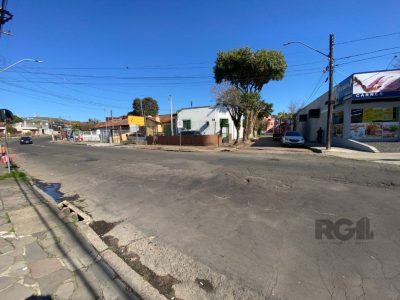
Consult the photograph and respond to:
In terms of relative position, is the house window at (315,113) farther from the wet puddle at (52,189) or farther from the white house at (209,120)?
the wet puddle at (52,189)

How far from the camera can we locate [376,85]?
18625 millimetres

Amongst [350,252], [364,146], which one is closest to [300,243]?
[350,252]

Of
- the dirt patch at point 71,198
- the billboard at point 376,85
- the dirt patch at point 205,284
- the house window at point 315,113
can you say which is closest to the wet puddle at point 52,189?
the dirt patch at point 71,198

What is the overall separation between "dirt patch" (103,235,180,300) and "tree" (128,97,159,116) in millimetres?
75315

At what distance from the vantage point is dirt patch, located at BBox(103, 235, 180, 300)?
3.14 meters

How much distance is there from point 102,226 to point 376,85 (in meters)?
21.0

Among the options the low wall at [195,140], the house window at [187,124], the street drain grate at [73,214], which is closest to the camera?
the street drain grate at [73,214]

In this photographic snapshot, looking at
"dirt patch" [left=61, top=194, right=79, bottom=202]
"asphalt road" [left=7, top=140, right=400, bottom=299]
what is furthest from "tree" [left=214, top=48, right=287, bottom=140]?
"dirt patch" [left=61, top=194, right=79, bottom=202]

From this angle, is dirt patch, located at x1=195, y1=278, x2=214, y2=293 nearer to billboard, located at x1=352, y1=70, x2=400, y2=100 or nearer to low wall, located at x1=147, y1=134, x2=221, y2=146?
billboard, located at x1=352, y1=70, x2=400, y2=100

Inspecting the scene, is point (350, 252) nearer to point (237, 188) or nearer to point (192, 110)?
point (237, 188)

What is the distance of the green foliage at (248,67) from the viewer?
94.0 feet

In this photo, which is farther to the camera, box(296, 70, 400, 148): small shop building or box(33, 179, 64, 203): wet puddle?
box(296, 70, 400, 148): small shop building

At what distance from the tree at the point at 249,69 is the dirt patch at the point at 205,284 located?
82.7ft

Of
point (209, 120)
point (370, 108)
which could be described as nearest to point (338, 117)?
point (370, 108)
